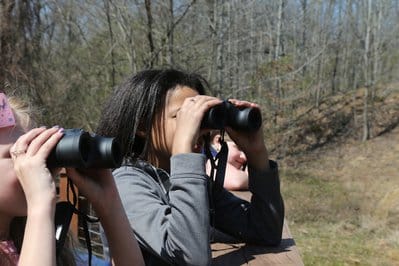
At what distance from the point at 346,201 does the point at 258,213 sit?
957cm

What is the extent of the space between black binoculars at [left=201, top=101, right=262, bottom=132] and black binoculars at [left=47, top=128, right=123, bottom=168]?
49cm

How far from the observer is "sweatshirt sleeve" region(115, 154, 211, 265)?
55.2 inches

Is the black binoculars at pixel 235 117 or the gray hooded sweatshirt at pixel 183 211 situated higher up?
the black binoculars at pixel 235 117

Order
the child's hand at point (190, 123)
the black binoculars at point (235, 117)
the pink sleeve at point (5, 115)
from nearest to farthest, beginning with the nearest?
the pink sleeve at point (5, 115)
the child's hand at point (190, 123)
the black binoculars at point (235, 117)

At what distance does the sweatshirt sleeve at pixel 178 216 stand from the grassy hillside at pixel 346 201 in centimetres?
409

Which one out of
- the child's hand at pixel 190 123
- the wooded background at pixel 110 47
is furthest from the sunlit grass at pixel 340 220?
the child's hand at pixel 190 123

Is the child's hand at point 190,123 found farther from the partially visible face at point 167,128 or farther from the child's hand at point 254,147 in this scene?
the child's hand at point 254,147

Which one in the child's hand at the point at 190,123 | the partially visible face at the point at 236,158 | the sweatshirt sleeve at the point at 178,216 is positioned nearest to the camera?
the sweatshirt sleeve at the point at 178,216

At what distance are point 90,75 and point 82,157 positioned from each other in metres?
6.88

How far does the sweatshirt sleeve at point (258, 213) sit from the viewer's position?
Answer: 5.79 feet

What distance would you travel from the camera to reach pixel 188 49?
7402 millimetres

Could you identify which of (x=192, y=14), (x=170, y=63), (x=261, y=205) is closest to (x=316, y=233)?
(x=170, y=63)

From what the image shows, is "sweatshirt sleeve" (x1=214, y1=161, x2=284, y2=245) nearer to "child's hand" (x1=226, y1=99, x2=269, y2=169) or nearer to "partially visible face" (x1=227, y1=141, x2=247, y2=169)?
"child's hand" (x1=226, y1=99, x2=269, y2=169)

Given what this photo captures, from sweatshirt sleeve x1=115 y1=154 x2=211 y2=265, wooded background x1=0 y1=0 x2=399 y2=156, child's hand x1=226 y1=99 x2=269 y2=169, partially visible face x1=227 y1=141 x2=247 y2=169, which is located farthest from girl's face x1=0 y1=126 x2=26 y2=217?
wooded background x1=0 y1=0 x2=399 y2=156
